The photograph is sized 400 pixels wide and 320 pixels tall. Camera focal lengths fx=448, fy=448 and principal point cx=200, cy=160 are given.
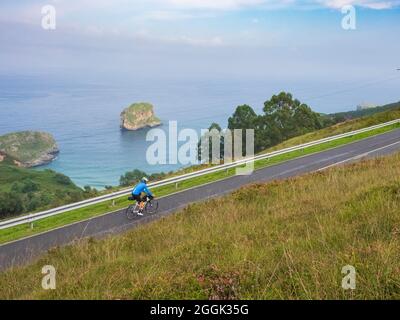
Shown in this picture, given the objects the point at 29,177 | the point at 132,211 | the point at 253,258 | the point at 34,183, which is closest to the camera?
the point at 253,258

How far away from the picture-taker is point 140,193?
18672 mm

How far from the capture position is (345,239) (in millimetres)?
6145

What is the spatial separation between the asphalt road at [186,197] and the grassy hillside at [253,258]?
271 cm

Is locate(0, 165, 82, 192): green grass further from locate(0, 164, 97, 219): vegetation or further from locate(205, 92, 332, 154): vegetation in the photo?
locate(205, 92, 332, 154): vegetation

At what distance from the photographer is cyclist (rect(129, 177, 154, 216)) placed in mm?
18328

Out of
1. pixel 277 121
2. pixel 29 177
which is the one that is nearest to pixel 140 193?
pixel 277 121

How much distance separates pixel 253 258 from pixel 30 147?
20315cm

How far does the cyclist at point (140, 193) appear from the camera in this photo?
18.3 m

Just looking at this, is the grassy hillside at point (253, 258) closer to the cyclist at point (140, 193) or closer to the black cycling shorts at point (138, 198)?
the cyclist at point (140, 193)

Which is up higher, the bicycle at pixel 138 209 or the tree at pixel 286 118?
the tree at pixel 286 118

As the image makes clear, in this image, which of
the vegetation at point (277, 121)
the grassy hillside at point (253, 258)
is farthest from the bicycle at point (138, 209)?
the vegetation at point (277, 121)

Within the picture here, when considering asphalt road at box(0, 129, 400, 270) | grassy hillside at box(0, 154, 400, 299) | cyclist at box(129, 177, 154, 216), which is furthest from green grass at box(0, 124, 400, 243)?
grassy hillside at box(0, 154, 400, 299)

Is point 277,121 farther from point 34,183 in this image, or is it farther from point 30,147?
point 30,147
